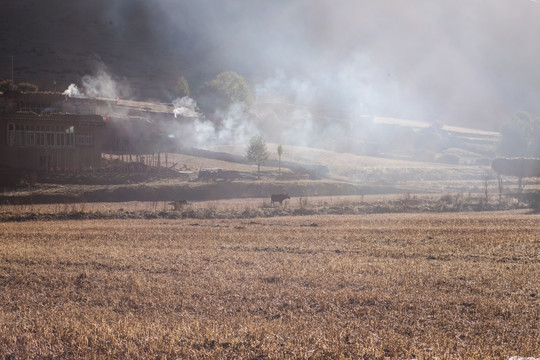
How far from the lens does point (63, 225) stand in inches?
860

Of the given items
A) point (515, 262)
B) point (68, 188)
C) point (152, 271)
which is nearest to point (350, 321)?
point (152, 271)

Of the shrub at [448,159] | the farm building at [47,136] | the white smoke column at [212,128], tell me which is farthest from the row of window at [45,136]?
the shrub at [448,159]

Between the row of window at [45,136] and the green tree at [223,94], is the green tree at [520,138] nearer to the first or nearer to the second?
the green tree at [223,94]

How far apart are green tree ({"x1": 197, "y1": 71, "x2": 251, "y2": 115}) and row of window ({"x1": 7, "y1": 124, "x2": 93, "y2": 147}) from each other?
3799 cm

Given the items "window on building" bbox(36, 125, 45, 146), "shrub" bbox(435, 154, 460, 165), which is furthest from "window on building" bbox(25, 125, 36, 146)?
"shrub" bbox(435, 154, 460, 165)

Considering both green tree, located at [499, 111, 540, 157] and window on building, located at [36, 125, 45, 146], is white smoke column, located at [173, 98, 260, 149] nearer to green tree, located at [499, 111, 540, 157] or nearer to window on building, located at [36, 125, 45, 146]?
window on building, located at [36, 125, 45, 146]

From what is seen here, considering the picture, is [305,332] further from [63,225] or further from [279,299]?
[63,225]

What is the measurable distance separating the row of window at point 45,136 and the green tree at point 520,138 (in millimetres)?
75920

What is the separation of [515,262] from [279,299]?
768 cm

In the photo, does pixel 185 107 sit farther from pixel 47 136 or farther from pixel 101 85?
pixel 47 136

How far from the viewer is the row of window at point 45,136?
4003cm

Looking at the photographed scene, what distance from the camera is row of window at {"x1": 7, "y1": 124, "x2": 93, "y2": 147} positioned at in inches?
1576

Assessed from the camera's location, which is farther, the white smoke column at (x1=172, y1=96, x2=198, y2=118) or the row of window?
the white smoke column at (x1=172, y1=96, x2=198, y2=118)

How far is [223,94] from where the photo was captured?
81.6 meters
